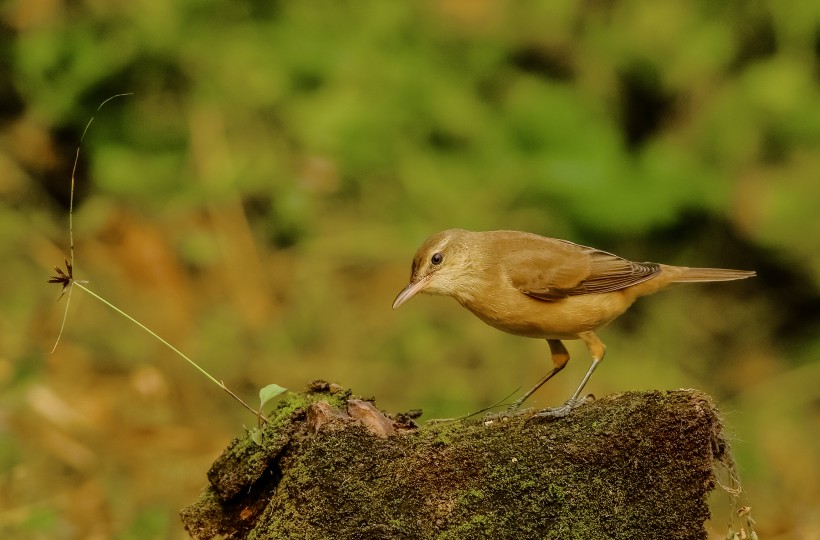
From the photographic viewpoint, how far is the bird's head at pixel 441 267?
16.1 feet

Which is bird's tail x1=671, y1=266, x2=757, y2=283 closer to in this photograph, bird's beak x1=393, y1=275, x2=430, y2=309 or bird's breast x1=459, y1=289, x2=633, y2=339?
bird's breast x1=459, y1=289, x2=633, y2=339

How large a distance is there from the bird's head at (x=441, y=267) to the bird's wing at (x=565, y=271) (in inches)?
9.0

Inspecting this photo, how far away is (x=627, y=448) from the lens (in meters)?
3.55

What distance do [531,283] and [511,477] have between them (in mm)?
1408

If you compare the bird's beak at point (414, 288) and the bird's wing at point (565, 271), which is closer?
the bird's wing at point (565, 271)

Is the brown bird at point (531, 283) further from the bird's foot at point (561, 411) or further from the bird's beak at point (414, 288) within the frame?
the bird's foot at point (561, 411)

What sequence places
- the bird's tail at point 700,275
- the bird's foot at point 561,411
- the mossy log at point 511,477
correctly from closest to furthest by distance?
the mossy log at point 511,477
the bird's foot at point 561,411
the bird's tail at point 700,275

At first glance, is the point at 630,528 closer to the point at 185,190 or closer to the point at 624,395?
the point at 624,395

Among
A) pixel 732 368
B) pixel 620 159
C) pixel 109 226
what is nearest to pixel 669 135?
pixel 620 159

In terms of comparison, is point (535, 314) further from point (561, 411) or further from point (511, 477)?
point (511, 477)

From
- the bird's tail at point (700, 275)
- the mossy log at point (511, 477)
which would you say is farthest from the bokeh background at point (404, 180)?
the mossy log at point (511, 477)

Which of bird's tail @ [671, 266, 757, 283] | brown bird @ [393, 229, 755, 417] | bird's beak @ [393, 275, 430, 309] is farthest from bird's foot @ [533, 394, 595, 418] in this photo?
bird's tail @ [671, 266, 757, 283]

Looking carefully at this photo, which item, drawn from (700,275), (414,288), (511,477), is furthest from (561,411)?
(700,275)

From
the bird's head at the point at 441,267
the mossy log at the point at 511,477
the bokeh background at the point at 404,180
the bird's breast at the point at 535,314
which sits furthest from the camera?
the bokeh background at the point at 404,180
